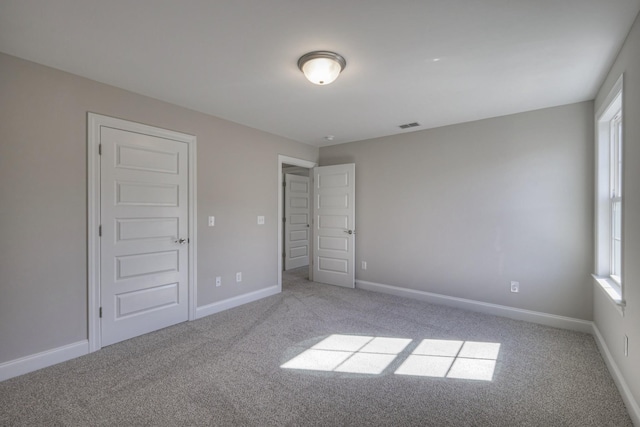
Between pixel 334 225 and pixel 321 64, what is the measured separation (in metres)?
3.19

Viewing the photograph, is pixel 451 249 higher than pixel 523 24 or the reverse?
the reverse

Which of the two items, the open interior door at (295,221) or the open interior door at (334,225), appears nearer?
the open interior door at (334,225)

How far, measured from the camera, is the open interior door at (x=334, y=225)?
5008 mm

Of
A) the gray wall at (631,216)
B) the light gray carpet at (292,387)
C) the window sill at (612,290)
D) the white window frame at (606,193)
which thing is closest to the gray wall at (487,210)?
the white window frame at (606,193)

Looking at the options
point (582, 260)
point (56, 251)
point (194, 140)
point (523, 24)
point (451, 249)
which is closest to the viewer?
point (523, 24)

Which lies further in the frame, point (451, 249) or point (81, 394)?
point (451, 249)

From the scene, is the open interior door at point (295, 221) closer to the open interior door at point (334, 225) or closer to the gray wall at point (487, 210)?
the open interior door at point (334, 225)

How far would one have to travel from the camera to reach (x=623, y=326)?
2156mm

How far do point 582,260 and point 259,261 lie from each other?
389cm

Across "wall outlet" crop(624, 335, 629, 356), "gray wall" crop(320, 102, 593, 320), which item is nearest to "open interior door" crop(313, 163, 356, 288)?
"gray wall" crop(320, 102, 593, 320)

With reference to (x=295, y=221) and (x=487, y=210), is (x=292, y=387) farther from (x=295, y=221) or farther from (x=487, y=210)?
(x=295, y=221)

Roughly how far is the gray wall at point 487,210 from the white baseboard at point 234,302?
1.52 m

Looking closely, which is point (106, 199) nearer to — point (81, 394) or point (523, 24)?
point (81, 394)

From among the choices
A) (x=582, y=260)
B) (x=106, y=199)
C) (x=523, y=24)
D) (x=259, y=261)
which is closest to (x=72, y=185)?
(x=106, y=199)
